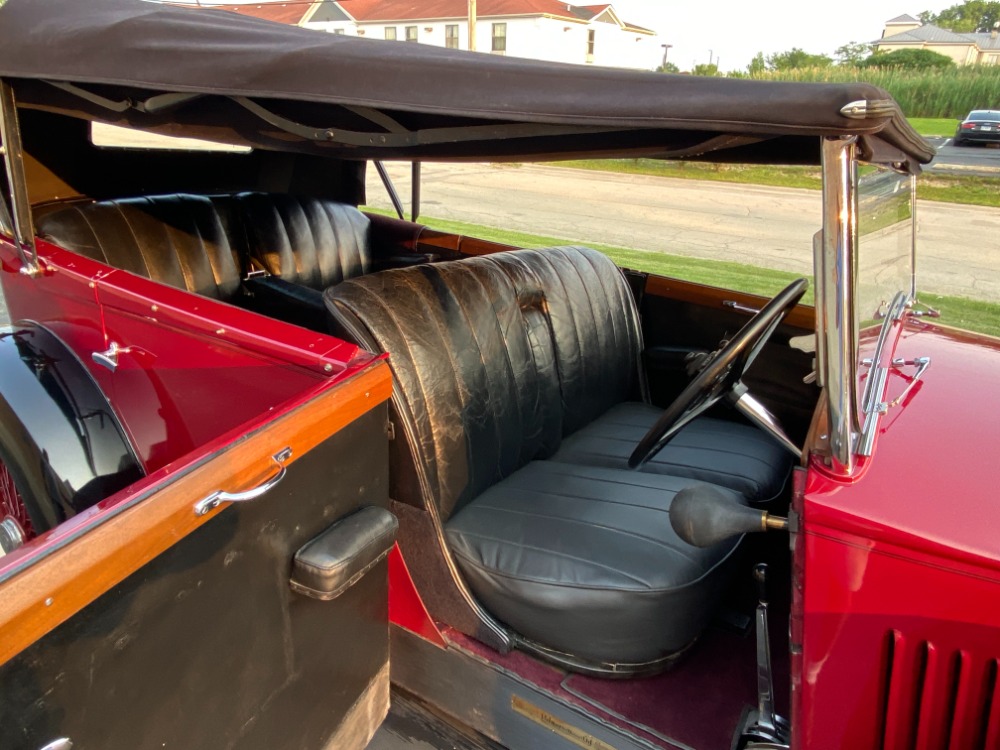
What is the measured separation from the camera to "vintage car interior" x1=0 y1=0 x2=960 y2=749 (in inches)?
40.1

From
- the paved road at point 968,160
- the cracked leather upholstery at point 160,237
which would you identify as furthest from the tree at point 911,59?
the cracked leather upholstery at point 160,237

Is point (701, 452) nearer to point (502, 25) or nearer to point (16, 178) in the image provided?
point (16, 178)

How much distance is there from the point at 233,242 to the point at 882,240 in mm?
2363

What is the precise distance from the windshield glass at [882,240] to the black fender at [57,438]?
66.0 inches

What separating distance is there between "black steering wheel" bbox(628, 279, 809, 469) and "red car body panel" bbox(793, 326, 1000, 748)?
44 centimetres

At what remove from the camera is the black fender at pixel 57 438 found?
1.69 metres

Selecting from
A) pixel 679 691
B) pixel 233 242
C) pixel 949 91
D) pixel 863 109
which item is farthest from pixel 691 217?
pixel 949 91

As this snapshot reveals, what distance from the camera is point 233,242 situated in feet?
9.77

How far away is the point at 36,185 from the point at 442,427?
5.89 ft

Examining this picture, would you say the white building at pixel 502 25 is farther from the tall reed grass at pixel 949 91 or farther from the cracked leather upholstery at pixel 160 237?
the cracked leather upholstery at pixel 160 237

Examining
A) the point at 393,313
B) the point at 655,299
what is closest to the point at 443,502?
the point at 393,313

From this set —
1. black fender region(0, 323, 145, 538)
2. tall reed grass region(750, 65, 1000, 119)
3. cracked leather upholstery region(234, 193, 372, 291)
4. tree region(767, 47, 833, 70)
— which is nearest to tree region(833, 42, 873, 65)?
tree region(767, 47, 833, 70)

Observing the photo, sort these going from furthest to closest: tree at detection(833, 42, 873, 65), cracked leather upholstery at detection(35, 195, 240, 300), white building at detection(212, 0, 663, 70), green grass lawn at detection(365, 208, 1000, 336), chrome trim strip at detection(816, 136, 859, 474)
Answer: tree at detection(833, 42, 873, 65) < white building at detection(212, 0, 663, 70) < green grass lawn at detection(365, 208, 1000, 336) < cracked leather upholstery at detection(35, 195, 240, 300) < chrome trim strip at detection(816, 136, 859, 474)

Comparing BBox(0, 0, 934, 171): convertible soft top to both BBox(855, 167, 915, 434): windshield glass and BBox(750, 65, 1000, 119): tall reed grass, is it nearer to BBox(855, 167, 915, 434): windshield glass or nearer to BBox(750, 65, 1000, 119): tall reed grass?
BBox(855, 167, 915, 434): windshield glass
